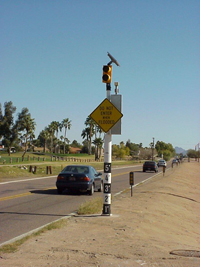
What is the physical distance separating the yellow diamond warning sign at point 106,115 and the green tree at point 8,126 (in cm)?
5926

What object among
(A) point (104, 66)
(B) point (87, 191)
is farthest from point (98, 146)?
(A) point (104, 66)

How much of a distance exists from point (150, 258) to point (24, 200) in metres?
9.73

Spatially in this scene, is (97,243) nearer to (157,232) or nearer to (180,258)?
(180,258)

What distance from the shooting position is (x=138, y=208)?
43.3 feet

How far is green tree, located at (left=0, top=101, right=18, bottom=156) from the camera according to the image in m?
67.9

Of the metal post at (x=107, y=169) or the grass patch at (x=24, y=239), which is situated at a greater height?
the metal post at (x=107, y=169)

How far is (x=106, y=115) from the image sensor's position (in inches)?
419

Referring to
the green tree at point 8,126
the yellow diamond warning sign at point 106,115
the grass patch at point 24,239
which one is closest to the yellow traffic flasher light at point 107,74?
the yellow diamond warning sign at point 106,115

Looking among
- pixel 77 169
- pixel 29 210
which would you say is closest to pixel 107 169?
pixel 29 210

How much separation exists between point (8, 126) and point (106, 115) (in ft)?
198

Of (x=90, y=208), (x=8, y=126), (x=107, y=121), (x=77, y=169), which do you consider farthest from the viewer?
(x=8, y=126)

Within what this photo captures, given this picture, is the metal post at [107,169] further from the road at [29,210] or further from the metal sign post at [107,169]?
the road at [29,210]

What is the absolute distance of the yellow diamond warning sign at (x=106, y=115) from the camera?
10.6m

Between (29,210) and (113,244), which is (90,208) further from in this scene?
(113,244)
